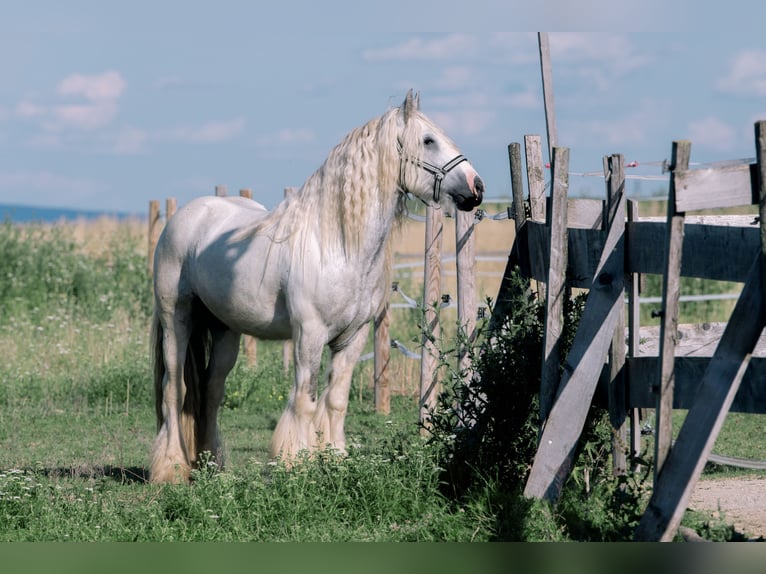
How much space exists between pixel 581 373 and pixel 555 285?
531mm

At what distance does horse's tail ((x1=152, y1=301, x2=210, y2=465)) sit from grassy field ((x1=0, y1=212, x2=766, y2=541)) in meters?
0.40

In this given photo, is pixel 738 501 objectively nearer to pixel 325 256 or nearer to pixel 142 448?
pixel 325 256

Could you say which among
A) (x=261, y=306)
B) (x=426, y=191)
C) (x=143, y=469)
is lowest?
(x=143, y=469)

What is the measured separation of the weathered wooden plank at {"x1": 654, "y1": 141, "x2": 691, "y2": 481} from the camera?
4.00 m

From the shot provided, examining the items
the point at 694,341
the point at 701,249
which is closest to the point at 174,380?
the point at 694,341

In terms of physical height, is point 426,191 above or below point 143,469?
above

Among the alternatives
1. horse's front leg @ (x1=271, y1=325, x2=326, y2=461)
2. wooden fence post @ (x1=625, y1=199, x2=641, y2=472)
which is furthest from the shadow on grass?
wooden fence post @ (x1=625, y1=199, x2=641, y2=472)

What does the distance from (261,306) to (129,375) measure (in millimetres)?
4935

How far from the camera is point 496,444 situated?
5.70 metres

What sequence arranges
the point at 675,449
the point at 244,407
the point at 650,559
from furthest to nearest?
the point at 244,407 < the point at 675,449 < the point at 650,559

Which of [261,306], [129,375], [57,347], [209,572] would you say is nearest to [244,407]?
[129,375]

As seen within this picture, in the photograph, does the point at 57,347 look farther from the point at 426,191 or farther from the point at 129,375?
the point at 426,191

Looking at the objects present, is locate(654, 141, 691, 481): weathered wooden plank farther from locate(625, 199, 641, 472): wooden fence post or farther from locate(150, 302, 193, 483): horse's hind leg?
locate(150, 302, 193, 483): horse's hind leg

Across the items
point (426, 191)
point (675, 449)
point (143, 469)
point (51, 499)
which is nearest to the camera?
point (675, 449)
